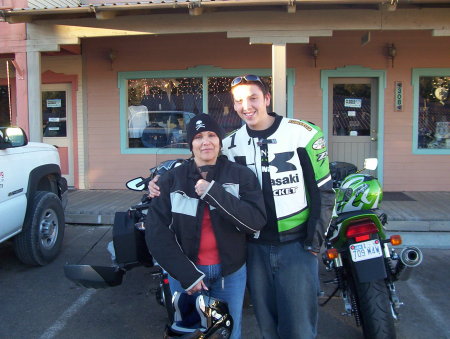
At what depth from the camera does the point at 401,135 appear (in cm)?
859

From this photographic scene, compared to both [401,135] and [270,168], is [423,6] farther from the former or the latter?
[270,168]

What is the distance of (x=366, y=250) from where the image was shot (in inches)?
120

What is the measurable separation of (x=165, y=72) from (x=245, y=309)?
6088 millimetres

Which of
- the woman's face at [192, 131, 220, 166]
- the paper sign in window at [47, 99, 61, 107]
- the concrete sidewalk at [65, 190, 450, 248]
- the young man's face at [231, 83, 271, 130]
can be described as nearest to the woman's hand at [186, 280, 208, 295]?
the woman's face at [192, 131, 220, 166]

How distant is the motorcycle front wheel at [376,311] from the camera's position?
9.74 ft

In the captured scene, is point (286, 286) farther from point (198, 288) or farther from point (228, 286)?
point (198, 288)

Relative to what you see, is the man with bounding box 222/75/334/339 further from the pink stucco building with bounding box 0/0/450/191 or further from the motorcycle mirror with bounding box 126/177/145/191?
the pink stucco building with bounding box 0/0/450/191

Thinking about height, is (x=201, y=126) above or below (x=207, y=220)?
above

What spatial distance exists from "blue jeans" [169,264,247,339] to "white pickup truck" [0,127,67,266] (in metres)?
2.87

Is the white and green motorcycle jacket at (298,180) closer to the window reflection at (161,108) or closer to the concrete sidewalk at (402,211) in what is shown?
the concrete sidewalk at (402,211)

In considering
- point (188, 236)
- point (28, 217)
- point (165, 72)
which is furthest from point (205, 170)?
point (165, 72)

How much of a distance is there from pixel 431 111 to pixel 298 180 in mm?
7402

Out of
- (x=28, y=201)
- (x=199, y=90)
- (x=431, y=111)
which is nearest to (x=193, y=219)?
(x=28, y=201)

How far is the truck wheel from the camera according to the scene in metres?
4.82
